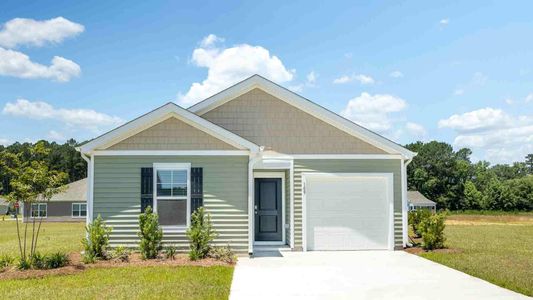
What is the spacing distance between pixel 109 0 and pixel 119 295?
10.2 meters

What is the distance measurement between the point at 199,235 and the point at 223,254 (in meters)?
0.77

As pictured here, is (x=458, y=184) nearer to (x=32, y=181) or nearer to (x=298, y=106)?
(x=298, y=106)

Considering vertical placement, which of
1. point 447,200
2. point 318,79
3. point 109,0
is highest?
point 109,0

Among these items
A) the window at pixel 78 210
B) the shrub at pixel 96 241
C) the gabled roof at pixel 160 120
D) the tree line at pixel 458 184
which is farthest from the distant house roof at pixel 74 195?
the tree line at pixel 458 184

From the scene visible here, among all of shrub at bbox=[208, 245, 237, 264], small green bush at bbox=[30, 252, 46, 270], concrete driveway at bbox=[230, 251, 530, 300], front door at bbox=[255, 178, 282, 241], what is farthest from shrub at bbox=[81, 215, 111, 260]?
front door at bbox=[255, 178, 282, 241]

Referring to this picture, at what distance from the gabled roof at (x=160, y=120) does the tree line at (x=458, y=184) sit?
5862 centimetres

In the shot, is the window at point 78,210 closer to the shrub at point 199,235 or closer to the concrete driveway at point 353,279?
the shrub at point 199,235

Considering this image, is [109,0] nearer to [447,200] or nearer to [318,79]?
[318,79]

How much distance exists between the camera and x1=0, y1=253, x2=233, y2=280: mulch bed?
9484 millimetres

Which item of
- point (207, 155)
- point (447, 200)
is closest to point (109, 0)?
point (207, 155)

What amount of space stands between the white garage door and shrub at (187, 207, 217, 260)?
331 centimetres

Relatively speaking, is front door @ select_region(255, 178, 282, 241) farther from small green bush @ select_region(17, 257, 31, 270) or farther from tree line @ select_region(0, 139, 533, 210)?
tree line @ select_region(0, 139, 533, 210)

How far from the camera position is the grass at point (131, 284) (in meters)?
7.72

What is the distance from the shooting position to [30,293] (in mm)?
7945
